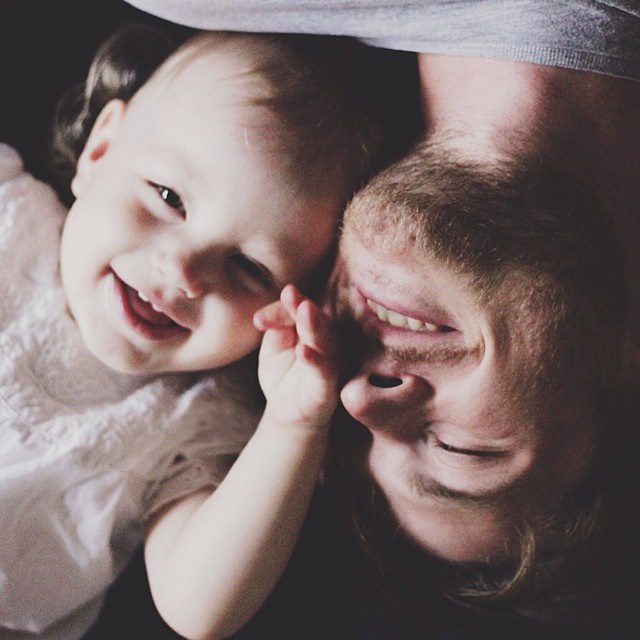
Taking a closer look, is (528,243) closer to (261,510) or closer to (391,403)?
(391,403)

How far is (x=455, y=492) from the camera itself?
916 mm

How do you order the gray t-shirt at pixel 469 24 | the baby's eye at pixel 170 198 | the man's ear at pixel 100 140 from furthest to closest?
the man's ear at pixel 100 140
the baby's eye at pixel 170 198
the gray t-shirt at pixel 469 24

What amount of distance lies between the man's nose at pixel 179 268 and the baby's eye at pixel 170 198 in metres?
0.06

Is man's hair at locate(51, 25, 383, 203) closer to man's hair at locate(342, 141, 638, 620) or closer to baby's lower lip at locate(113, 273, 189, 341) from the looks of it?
man's hair at locate(342, 141, 638, 620)

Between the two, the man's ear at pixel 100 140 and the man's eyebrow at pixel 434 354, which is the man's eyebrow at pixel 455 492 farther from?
the man's ear at pixel 100 140

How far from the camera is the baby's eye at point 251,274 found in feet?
3.22

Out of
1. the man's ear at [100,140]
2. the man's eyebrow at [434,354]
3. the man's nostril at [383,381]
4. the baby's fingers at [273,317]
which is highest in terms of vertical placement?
the man's ear at [100,140]

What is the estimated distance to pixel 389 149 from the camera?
3.28ft

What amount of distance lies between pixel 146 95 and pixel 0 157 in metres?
0.27

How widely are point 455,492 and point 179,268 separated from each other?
0.42 m

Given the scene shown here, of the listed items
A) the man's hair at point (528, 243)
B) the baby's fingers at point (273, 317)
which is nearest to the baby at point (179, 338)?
the baby's fingers at point (273, 317)

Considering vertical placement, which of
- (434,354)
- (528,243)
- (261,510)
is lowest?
(261,510)

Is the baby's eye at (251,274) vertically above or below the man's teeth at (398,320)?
below

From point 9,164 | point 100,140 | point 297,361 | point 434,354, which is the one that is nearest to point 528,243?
point 434,354
